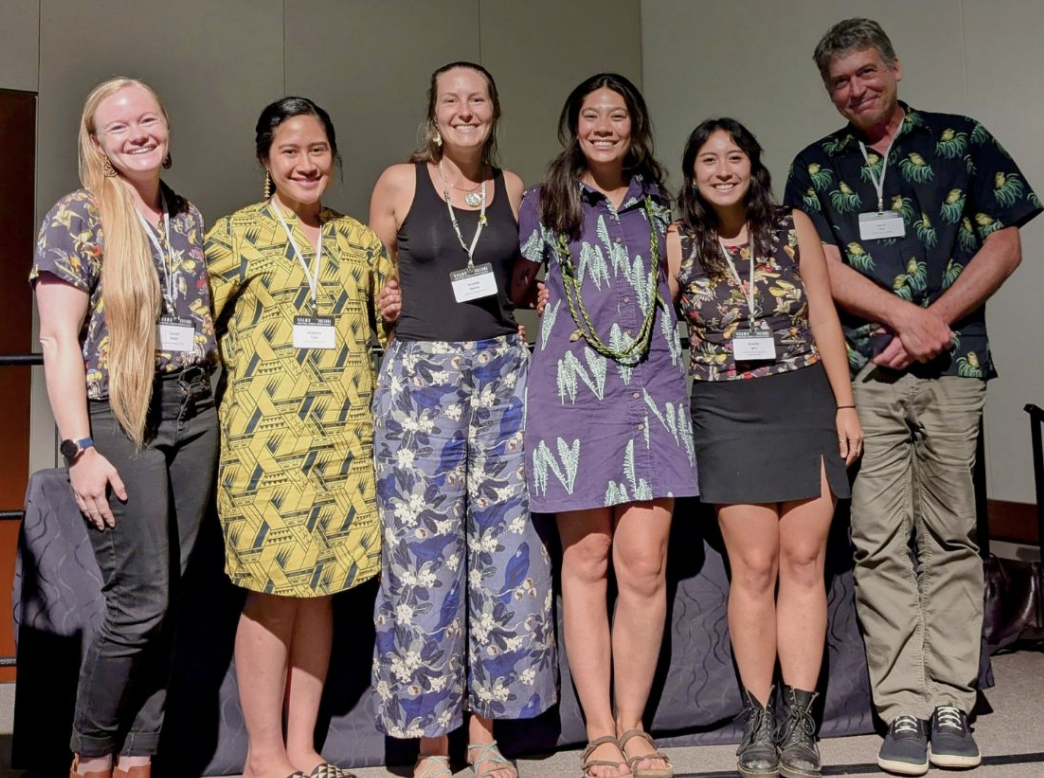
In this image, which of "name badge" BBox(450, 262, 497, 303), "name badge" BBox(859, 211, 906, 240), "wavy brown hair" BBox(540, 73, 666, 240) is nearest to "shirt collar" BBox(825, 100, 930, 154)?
"name badge" BBox(859, 211, 906, 240)

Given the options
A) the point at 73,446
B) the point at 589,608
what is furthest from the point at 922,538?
the point at 73,446

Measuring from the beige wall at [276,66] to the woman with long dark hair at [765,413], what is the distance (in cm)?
239

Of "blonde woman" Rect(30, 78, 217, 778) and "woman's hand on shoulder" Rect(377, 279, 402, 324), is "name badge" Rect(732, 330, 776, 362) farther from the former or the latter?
"blonde woman" Rect(30, 78, 217, 778)

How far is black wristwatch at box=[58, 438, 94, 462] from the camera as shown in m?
1.93

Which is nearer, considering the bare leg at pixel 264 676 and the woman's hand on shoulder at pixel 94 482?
the woman's hand on shoulder at pixel 94 482

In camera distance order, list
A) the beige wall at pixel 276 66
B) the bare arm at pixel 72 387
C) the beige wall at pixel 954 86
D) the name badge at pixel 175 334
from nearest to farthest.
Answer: the bare arm at pixel 72 387
the name badge at pixel 175 334
the beige wall at pixel 954 86
the beige wall at pixel 276 66

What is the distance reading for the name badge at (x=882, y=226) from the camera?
2.46 metres

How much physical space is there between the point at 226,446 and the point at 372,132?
12.4ft

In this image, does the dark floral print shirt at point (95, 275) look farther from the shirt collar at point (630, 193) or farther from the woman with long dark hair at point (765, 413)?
the woman with long dark hair at point (765, 413)

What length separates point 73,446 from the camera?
1931 millimetres

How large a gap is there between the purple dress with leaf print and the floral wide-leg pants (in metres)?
0.08

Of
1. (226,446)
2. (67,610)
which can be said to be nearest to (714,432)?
(226,446)

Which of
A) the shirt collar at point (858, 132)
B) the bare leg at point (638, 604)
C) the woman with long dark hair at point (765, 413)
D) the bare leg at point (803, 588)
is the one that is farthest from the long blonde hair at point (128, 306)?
the shirt collar at point (858, 132)

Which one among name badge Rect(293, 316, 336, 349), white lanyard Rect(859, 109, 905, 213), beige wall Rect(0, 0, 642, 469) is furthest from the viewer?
beige wall Rect(0, 0, 642, 469)
